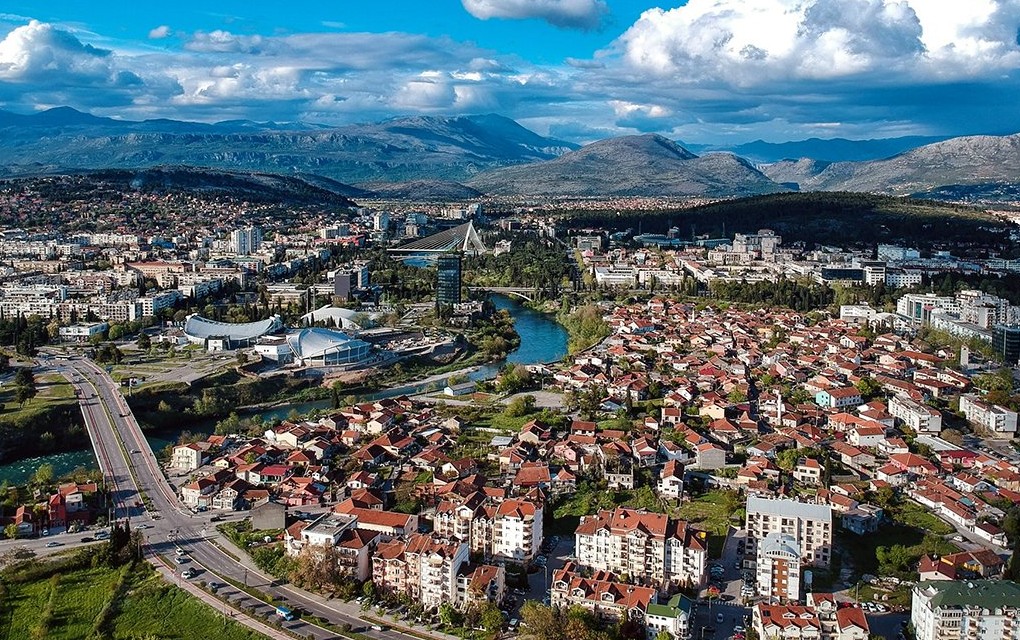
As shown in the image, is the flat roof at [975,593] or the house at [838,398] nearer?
the flat roof at [975,593]

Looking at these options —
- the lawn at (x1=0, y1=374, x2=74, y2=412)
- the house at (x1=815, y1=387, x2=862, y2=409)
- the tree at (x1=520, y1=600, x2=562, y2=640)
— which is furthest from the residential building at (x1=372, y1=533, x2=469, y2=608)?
the house at (x1=815, y1=387, x2=862, y2=409)

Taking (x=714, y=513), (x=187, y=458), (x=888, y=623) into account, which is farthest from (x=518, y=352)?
(x=888, y=623)

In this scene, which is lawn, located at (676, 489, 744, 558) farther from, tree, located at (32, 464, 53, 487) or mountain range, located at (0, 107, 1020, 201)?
mountain range, located at (0, 107, 1020, 201)

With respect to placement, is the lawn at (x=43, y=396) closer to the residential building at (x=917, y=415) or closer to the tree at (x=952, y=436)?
the residential building at (x=917, y=415)

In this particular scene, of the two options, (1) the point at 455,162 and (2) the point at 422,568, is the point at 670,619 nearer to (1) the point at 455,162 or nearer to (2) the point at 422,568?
(2) the point at 422,568

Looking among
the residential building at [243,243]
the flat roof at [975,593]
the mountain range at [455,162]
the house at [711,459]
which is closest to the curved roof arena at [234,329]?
the house at [711,459]

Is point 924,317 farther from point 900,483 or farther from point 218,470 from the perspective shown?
point 218,470
